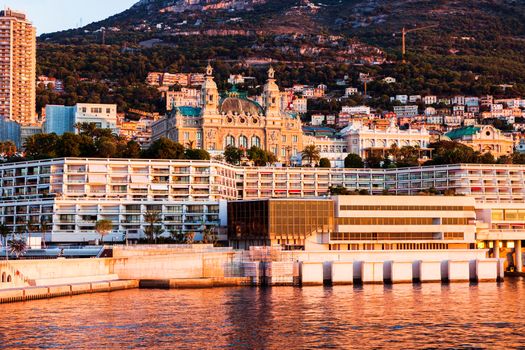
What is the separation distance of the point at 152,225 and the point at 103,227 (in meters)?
6.13

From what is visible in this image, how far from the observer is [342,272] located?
91250mm

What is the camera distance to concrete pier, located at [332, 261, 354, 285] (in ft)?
298

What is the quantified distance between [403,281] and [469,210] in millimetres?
19516

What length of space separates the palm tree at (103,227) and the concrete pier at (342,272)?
100 feet

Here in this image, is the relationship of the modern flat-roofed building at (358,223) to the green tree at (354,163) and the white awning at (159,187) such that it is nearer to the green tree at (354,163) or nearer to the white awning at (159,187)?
the white awning at (159,187)

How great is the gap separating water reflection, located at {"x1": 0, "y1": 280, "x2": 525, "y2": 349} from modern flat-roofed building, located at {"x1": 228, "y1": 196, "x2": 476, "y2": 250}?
23567 millimetres

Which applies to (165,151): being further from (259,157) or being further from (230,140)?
(230,140)

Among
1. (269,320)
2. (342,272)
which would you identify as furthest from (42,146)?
(269,320)

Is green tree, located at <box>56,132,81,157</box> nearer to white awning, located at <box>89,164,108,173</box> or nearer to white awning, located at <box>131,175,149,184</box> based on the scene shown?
white awning, located at <box>89,164,108,173</box>

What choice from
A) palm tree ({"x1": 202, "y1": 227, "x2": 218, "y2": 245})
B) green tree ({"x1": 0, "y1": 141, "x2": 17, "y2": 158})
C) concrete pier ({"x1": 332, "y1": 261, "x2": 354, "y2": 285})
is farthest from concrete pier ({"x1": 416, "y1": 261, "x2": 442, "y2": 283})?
green tree ({"x1": 0, "y1": 141, "x2": 17, "y2": 158})

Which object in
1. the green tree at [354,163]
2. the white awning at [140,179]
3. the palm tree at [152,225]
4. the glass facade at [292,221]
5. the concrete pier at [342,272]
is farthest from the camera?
the green tree at [354,163]

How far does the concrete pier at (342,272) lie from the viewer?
90.9m

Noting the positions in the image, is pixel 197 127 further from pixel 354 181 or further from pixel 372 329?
pixel 372 329

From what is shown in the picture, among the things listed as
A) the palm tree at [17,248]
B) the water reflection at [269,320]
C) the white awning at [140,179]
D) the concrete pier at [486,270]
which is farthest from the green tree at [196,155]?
the water reflection at [269,320]
